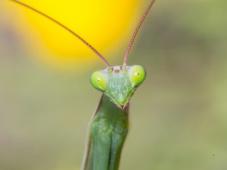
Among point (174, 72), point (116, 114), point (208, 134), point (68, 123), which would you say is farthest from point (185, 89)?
point (116, 114)

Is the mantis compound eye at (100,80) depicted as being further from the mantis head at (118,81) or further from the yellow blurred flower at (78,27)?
the yellow blurred flower at (78,27)

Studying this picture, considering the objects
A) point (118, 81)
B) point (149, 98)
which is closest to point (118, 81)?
point (118, 81)

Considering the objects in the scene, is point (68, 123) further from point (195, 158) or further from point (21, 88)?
point (195, 158)

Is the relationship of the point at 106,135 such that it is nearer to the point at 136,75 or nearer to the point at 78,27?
the point at 136,75

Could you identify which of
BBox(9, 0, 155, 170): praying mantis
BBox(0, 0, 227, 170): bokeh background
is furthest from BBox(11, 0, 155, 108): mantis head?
BBox(0, 0, 227, 170): bokeh background

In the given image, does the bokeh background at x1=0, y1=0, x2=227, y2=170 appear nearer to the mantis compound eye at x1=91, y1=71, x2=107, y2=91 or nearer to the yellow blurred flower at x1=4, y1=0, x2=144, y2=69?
the yellow blurred flower at x1=4, y1=0, x2=144, y2=69

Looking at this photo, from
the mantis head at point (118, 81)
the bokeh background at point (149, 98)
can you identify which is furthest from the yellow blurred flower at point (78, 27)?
the mantis head at point (118, 81)

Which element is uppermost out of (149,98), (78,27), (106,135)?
(78,27)
